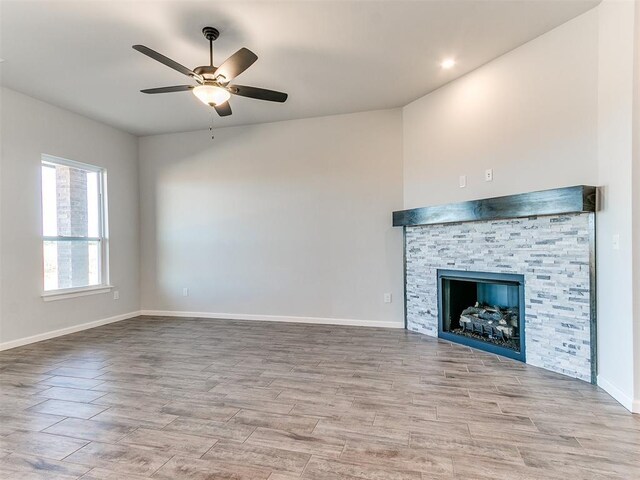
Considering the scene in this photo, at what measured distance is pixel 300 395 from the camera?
2.60 meters

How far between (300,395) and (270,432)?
0.52 m

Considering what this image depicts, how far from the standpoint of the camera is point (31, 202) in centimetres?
414

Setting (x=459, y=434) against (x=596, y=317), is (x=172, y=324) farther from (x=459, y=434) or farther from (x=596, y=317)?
(x=596, y=317)

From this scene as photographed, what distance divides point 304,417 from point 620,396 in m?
2.16

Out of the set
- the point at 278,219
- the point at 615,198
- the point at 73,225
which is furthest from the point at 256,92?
the point at 73,225

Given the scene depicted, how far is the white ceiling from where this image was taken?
261 centimetres

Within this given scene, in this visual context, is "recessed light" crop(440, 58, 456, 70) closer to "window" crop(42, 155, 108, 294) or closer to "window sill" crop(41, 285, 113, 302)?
"window" crop(42, 155, 108, 294)

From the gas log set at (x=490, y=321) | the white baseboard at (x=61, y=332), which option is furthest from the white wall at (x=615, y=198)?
the white baseboard at (x=61, y=332)

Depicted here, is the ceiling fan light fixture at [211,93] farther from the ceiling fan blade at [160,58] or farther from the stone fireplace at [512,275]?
the stone fireplace at [512,275]

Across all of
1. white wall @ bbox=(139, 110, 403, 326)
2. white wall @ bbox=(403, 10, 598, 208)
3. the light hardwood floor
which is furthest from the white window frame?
white wall @ bbox=(403, 10, 598, 208)

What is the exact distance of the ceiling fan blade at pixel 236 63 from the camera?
8.00 feet

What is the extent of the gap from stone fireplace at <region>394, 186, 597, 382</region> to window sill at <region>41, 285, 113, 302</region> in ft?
14.0

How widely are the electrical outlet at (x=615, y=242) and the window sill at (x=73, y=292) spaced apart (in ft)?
18.9

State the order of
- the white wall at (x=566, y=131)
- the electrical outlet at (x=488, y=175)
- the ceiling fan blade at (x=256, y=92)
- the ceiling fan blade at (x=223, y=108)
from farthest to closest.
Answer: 1. the electrical outlet at (x=488, y=175)
2. the ceiling fan blade at (x=223, y=108)
3. the ceiling fan blade at (x=256, y=92)
4. the white wall at (x=566, y=131)
